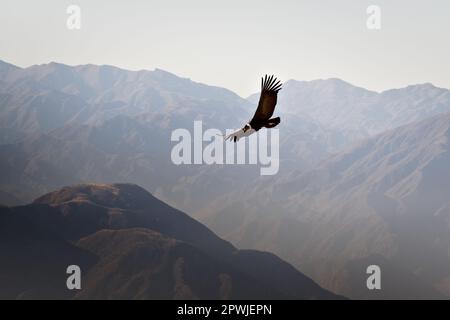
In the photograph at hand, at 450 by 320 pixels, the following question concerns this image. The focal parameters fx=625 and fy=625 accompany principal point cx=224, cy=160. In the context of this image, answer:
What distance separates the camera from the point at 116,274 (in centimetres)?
15925

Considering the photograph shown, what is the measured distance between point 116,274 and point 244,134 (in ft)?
496

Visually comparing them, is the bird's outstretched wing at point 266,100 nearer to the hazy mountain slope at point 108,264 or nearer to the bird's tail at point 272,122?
the bird's tail at point 272,122

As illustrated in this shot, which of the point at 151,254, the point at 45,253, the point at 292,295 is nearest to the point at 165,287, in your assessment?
the point at 151,254

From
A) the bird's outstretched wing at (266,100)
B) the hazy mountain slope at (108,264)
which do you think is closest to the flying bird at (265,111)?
the bird's outstretched wing at (266,100)

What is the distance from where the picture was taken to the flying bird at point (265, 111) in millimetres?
13375

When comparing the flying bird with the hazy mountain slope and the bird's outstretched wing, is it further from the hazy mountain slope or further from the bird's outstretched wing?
the hazy mountain slope

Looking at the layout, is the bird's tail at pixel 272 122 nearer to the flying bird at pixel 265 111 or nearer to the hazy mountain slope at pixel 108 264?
the flying bird at pixel 265 111

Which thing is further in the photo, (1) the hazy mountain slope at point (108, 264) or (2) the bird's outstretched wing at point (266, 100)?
(1) the hazy mountain slope at point (108, 264)

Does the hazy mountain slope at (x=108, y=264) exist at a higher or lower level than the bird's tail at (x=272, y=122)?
lower

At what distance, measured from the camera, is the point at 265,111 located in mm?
13508

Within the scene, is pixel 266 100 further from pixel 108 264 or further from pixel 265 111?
pixel 108 264

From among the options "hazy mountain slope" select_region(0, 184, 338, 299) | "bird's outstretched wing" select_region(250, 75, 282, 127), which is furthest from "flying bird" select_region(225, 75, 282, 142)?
"hazy mountain slope" select_region(0, 184, 338, 299)

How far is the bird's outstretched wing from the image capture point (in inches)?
526
